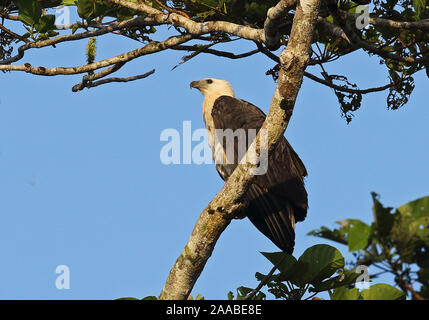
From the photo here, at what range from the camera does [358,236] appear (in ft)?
10.2

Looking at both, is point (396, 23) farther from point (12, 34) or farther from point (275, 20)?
point (12, 34)

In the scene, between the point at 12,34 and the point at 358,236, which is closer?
the point at 358,236

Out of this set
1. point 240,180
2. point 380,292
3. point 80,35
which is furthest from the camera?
point 80,35

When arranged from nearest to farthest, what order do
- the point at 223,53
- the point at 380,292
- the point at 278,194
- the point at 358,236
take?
the point at 358,236 < the point at 380,292 < the point at 223,53 < the point at 278,194

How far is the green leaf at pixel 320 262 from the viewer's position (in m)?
4.81

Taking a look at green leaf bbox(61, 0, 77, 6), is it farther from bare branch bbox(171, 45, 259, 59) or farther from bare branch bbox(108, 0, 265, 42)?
bare branch bbox(171, 45, 259, 59)

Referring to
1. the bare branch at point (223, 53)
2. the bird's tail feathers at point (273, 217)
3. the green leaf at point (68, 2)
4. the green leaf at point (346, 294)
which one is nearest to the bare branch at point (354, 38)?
the bare branch at point (223, 53)

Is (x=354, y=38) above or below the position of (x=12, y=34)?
below

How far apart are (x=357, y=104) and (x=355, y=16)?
118cm

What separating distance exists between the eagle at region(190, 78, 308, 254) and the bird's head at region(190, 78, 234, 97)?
77 cm

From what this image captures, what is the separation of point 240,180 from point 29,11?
255 cm

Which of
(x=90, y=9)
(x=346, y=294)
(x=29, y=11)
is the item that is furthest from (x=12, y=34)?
(x=346, y=294)

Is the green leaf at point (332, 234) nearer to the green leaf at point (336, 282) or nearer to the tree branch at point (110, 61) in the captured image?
the green leaf at point (336, 282)
